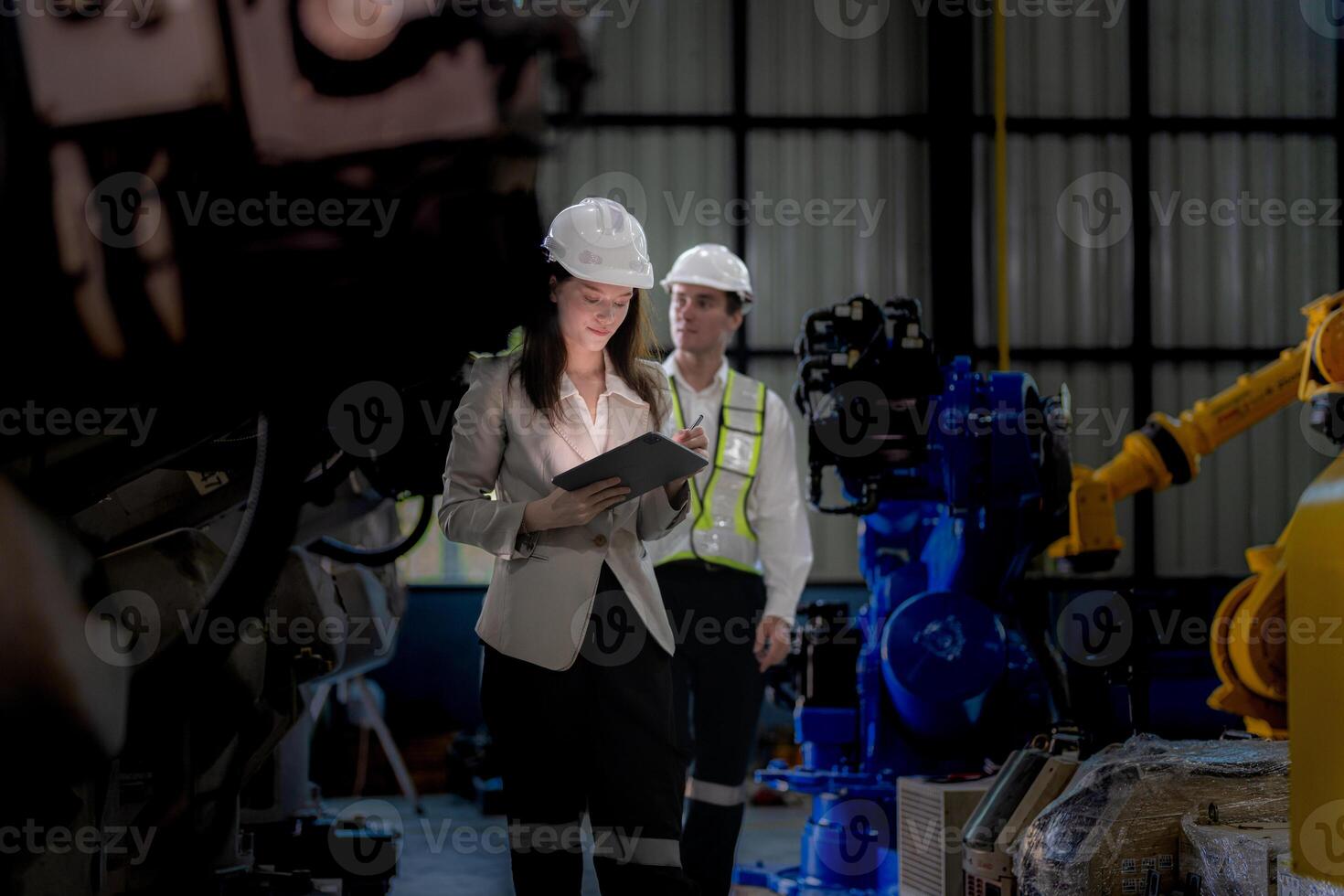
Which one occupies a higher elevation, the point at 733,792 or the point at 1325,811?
the point at 1325,811

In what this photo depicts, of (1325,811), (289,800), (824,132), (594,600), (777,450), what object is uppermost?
(824,132)

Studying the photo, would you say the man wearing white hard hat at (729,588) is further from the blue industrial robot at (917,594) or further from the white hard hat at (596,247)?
the white hard hat at (596,247)

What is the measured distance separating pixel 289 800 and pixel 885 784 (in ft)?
6.59

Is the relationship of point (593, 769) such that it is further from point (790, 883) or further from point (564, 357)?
point (790, 883)

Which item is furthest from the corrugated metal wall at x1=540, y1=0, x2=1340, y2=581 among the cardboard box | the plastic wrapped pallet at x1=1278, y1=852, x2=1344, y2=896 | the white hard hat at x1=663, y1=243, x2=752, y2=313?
the plastic wrapped pallet at x1=1278, y1=852, x2=1344, y2=896

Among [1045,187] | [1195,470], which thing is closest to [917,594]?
[1195,470]

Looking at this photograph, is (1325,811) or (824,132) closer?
(1325,811)

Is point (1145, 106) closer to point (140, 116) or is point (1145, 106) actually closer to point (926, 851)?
point (926, 851)

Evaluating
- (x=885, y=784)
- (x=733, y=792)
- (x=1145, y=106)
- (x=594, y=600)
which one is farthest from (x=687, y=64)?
(x=594, y=600)

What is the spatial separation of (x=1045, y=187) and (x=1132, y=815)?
786 centimetres

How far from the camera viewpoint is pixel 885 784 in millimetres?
4527

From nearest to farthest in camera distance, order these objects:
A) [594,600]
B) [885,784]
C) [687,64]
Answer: [594,600] < [885,784] < [687,64]

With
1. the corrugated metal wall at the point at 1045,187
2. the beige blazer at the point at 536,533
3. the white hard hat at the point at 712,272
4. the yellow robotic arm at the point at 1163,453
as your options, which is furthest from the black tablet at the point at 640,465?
the corrugated metal wall at the point at 1045,187

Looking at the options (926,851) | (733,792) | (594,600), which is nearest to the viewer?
(594,600)
